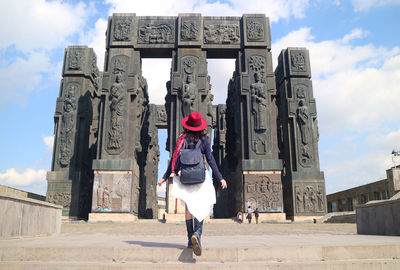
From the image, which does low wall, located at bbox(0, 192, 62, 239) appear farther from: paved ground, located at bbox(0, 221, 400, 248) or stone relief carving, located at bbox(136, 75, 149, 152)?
stone relief carving, located at bbox(136, 75, 149, 152)

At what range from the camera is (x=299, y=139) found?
2278cm

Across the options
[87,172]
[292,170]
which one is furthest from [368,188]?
[87,172]

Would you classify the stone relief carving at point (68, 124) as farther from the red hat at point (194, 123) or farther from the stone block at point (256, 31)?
the red hat at point (194, 123)

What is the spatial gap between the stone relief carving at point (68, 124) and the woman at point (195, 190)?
786 inches

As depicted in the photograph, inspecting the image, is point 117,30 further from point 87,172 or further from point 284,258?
point 284,258

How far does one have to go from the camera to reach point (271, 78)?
21.4 meters

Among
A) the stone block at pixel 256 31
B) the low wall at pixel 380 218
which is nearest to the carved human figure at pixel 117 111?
the stone block at pixel 256 31

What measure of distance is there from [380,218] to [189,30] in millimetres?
17717

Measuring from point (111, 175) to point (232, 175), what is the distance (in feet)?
27.3

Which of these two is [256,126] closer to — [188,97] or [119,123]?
[188,97]

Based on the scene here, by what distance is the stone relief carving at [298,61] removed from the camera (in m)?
23.8

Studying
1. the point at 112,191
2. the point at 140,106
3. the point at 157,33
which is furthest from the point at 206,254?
the point at 157,33

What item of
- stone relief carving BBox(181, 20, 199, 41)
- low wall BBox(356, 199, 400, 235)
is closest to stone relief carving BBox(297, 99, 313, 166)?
stone relief carving BBox(181, 20, 199, 41)

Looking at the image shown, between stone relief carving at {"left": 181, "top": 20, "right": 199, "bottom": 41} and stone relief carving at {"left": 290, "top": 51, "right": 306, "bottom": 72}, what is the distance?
283 inches
